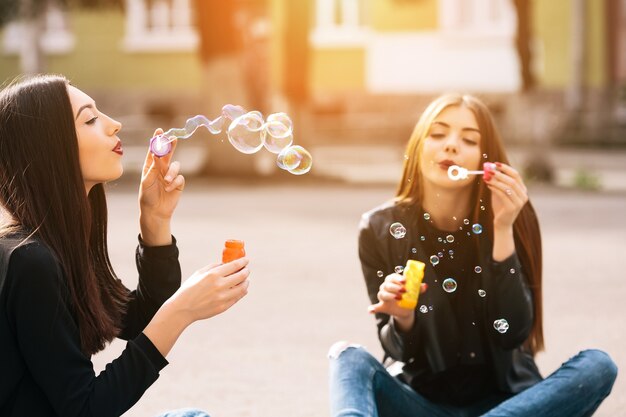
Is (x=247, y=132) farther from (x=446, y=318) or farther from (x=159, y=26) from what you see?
(x=159, y=26)

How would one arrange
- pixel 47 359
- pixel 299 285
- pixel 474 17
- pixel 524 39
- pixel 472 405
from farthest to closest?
1. pixel 474 17
2. pixel 524 39
3. pixel 299 285
4. pixel 472 405
5. pixel 47 359

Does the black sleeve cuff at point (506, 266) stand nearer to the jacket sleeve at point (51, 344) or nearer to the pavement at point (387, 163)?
the jacket sleeve at point (51, 344)

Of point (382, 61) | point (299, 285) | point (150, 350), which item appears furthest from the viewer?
point (382, 61)

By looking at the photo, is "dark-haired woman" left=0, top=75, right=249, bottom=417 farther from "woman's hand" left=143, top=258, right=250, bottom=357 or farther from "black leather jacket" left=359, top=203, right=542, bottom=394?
"black leather jacket" left=359, top=203, right=542, bottom=394

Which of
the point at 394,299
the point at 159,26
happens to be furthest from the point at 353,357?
the point at 159,26

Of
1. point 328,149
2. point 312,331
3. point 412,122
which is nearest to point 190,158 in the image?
point 328,149

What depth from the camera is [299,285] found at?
24.2 feet

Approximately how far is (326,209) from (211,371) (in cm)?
643

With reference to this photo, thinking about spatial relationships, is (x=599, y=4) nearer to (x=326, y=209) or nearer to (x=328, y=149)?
(x=328, y=149)

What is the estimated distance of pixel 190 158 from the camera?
62.3 ft

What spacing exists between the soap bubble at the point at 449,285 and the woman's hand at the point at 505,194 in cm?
23

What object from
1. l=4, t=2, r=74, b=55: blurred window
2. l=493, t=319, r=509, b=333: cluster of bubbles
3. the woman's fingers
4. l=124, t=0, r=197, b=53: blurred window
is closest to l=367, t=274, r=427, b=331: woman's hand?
l=493, t=319, r=509, b=333: cluster of bubbles

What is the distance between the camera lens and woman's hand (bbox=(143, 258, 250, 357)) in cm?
264

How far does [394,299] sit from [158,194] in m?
0.69
